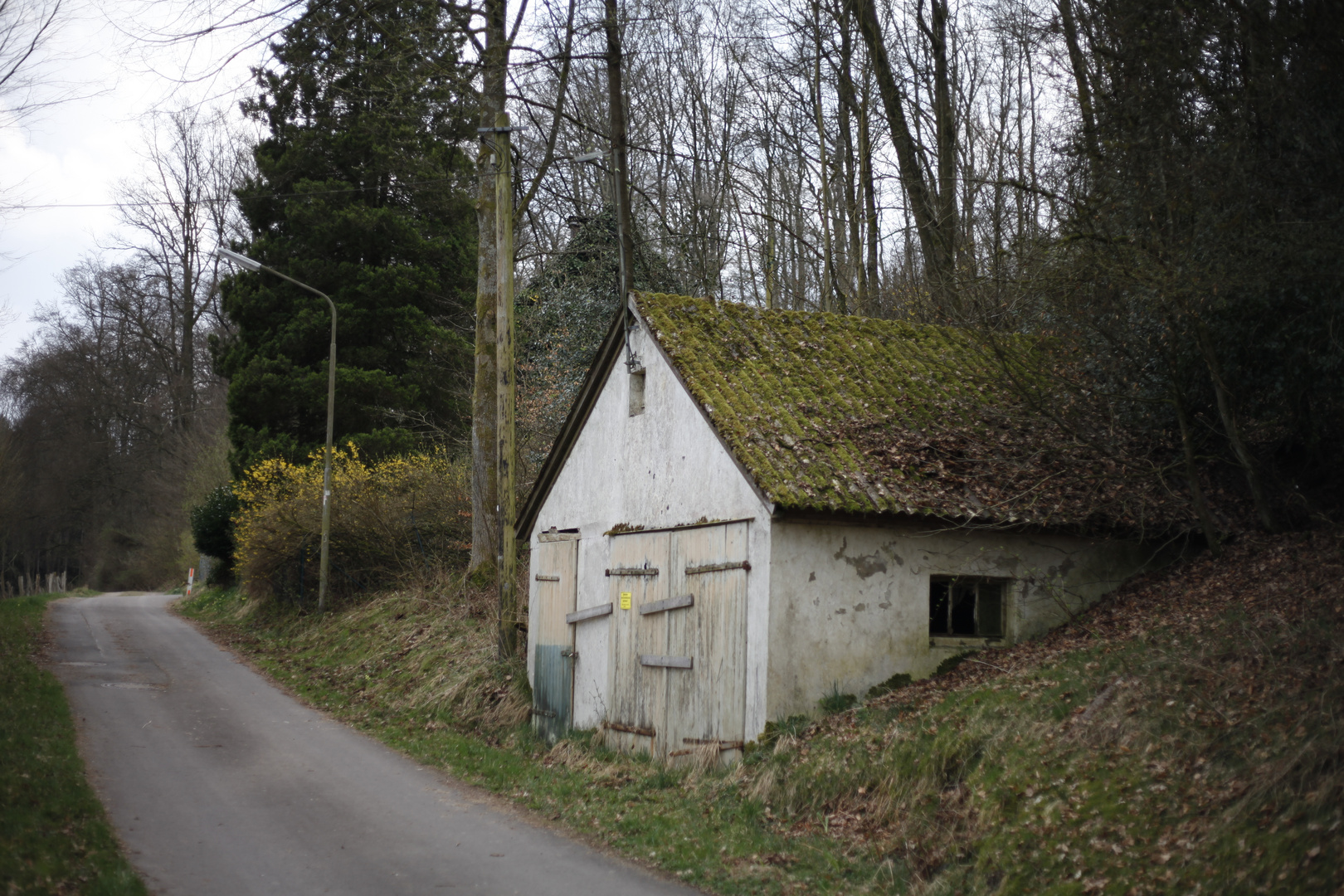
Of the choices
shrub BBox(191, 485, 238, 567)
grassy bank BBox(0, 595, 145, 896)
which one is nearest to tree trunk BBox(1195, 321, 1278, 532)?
grassy bank BBox(0, 595, 145, 896)

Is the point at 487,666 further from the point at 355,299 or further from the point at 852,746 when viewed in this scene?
the point at 355,299

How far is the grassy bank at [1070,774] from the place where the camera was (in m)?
6.08

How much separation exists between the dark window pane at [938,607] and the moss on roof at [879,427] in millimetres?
930

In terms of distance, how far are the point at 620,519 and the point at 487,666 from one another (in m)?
3.87

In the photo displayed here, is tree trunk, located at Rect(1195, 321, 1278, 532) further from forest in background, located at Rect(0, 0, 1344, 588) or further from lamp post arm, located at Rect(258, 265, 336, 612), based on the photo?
lamp post arm, located at Rect(258, 265, 336, 612)

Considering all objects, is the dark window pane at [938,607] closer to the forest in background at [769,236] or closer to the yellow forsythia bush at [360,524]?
the forest in background at [769,236]

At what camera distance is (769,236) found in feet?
79.5

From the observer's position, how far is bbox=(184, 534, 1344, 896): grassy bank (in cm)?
608

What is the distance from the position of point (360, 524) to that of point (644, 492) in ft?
39.7

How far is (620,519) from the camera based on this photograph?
44.6 feet

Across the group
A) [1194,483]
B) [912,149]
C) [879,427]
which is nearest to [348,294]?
[912,149]

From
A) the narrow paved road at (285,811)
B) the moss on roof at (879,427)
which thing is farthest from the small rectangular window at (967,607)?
the narrow paved road at (285,811)

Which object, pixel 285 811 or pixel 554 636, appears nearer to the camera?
pixel 285 811

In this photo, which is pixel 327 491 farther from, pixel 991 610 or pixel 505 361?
pixel 991 610
